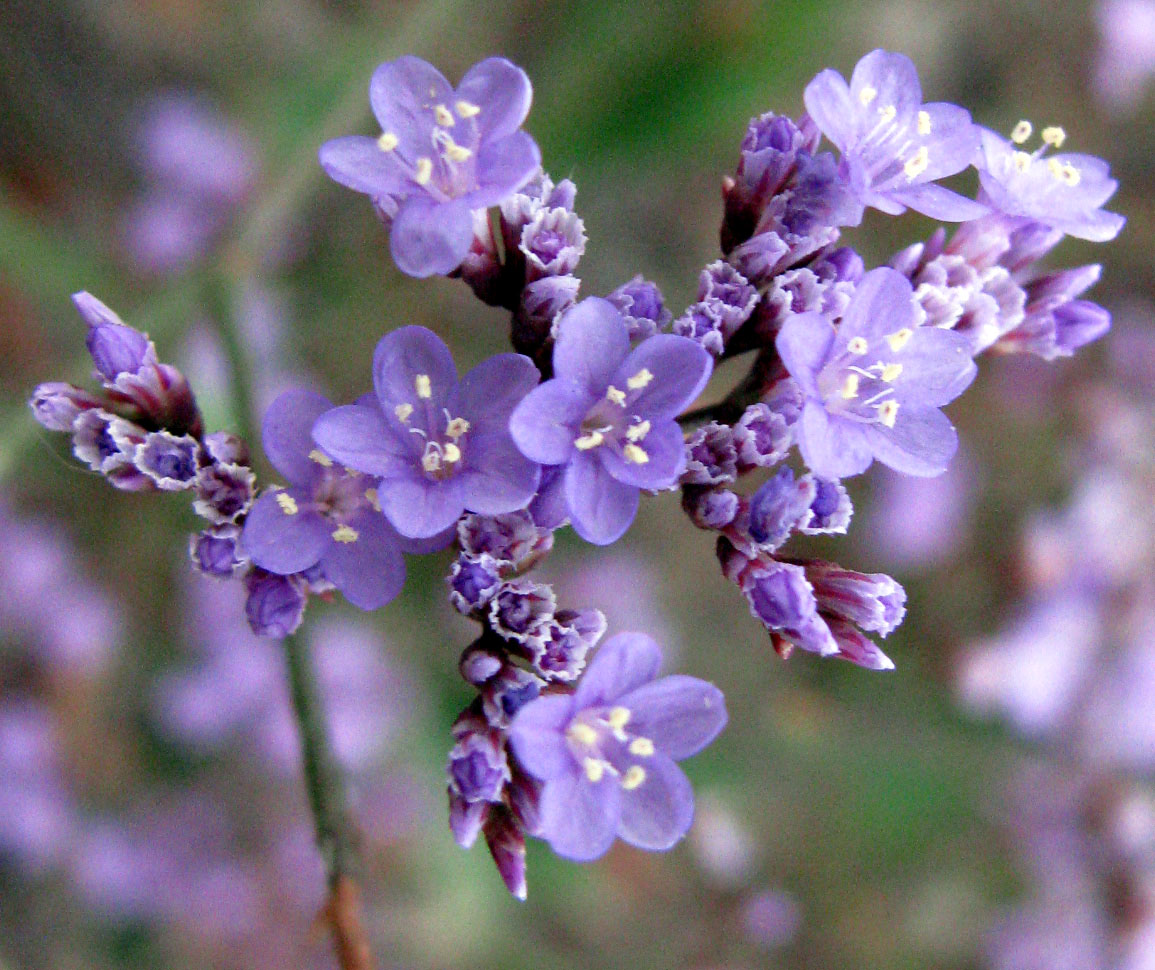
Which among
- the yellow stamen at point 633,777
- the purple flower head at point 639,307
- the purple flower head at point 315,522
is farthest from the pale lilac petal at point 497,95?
the yellow stamen at point 633,777

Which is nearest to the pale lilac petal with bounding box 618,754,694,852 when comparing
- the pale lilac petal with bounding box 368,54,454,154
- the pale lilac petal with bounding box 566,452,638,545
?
the pale lilac petal with bounding box 566,452,638,545

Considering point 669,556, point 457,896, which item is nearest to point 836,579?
point 457,896

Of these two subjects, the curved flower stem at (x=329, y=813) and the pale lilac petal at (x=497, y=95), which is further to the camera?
the curved flower stem at (x=329, y=813)

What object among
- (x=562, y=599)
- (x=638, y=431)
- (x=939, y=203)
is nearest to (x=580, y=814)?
(x=638, y=431)

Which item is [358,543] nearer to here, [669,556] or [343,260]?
[343,260]

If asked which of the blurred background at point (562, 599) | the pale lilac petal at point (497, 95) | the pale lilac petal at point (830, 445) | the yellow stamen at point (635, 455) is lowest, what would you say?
the blurred background at point (562, 599)

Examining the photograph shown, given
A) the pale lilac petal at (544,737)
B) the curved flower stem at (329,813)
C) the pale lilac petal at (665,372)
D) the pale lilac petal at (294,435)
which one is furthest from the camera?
the curved flower stem at (329,813)

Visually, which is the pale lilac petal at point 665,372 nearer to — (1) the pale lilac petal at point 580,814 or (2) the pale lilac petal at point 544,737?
(2) the pale lilac petal at point 544,737

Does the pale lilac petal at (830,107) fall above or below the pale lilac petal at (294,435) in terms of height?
above
